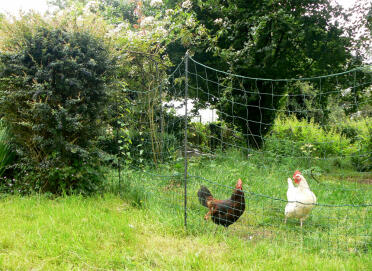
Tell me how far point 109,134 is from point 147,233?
8.36 ft

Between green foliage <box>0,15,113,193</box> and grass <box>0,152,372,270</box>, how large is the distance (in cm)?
40

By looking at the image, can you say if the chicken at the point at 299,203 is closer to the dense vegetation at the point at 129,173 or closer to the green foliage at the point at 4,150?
the dense vegetation at the point at 129,173

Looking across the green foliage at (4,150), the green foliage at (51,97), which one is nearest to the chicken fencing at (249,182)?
the green foliage at (51,97)

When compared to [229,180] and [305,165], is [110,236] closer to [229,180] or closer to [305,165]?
[229,180]

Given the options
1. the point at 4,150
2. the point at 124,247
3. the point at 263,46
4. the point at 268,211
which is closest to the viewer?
the point at 124,247

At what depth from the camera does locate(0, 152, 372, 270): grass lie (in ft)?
7.30

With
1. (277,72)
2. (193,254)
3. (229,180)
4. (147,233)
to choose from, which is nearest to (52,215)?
(147,233)

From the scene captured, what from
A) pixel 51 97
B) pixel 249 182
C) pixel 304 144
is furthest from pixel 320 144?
pixel 51 97

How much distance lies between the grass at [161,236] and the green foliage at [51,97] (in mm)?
400

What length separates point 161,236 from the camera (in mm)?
2764

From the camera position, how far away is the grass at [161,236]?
2.23 metres

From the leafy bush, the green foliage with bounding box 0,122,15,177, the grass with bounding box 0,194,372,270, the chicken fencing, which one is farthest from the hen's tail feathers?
the leafy bush

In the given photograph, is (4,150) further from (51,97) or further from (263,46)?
(263,46)

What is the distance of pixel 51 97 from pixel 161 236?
2356 millimetres
